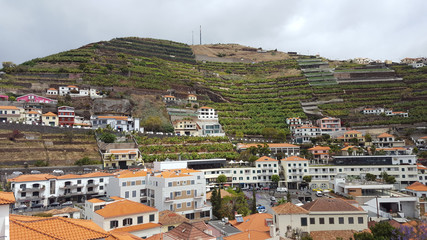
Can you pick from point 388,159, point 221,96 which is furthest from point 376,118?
point 221,96

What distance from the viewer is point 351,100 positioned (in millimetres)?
88250

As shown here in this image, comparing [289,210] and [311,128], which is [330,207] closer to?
[289,210]

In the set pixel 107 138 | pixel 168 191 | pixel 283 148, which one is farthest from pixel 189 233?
pixel 283 148

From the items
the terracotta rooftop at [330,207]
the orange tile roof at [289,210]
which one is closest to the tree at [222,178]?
the terracotta rooftop at [330,207]

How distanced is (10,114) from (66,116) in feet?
32.2

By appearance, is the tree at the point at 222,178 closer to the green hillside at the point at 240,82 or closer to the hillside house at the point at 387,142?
the green hillside at the point at 240,82

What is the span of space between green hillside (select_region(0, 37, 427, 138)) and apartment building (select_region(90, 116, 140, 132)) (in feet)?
50.2

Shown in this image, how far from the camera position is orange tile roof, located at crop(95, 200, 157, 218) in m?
23.1

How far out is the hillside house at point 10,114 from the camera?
186ft

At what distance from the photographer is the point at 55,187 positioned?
123 ft

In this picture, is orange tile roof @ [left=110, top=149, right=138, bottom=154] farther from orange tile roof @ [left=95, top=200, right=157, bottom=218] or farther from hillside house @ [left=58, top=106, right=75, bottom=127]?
orange tile roof @ [left=95, top=200, right=157, bottom=218]

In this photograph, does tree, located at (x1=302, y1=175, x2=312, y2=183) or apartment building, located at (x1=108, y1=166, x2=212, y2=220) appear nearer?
apartment building, located at (x1=108, y1=166, x2=212, y2=220)

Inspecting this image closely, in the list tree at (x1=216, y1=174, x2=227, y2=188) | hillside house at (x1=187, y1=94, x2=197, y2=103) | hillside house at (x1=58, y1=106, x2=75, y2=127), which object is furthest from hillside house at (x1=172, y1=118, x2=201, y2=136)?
tree at (x1=216, y1=174, x2=227, y2=188)

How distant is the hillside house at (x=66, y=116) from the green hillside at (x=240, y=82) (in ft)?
45.8
